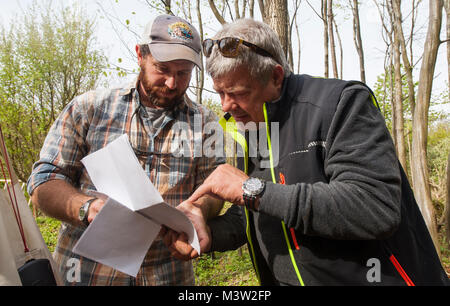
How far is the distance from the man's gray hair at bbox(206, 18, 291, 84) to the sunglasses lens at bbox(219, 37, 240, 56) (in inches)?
0.9

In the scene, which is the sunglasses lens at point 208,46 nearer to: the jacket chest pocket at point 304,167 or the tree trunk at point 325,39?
the jacket chest pocket at point 304,167

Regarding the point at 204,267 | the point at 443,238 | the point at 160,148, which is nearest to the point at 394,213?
the point at 160,148

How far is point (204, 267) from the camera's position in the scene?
5.28 m

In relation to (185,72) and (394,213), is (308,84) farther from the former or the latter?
(185,72)

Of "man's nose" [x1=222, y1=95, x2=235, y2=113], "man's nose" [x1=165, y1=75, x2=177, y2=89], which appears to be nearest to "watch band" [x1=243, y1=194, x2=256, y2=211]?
"man's nose" [x1=222, y1=95, x2=235, y2=113]

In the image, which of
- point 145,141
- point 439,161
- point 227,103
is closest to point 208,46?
point 227,103

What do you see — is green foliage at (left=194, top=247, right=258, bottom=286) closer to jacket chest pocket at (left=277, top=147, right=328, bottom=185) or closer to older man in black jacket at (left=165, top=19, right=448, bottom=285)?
older man in black jacket at (left=165, top=19, right=448, bottom=285)

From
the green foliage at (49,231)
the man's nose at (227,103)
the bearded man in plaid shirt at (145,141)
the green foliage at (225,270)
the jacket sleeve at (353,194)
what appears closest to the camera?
the jacket sleeve at (353,194)

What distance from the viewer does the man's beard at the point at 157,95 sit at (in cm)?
176

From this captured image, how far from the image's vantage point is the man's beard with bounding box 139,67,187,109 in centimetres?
176

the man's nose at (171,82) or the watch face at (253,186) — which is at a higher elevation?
the man's nose at (171,82)

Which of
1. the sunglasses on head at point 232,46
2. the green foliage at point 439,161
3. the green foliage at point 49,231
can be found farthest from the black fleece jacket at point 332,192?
the green foliage at point 49,231

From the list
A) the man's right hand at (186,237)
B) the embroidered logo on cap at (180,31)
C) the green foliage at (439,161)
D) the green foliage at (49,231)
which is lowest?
the green foliage at (49,231)

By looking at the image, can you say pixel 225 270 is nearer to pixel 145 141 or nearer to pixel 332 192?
pixel 145 141
